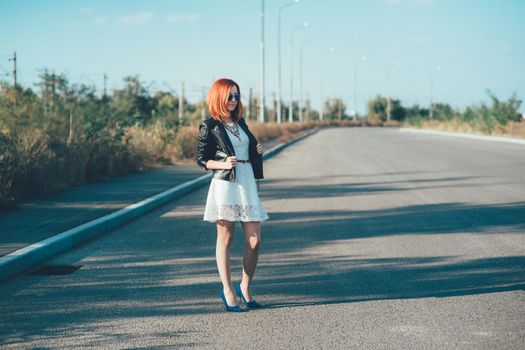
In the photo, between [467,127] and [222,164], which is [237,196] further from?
[467,127]

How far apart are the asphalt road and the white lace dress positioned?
0.76 metres

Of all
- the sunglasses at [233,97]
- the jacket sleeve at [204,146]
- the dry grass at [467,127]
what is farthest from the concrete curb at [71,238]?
the dry grass at [467,127]

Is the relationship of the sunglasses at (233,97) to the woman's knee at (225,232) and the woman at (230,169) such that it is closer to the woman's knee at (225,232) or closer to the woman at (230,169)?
the woman at (230,169)

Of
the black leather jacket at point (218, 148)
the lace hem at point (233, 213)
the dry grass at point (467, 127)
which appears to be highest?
the dry grass at point (467, 127)

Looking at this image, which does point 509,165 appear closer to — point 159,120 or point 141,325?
point 159,120

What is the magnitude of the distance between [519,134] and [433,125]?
26.2 m

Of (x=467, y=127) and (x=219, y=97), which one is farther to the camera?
(x=467, y=127)

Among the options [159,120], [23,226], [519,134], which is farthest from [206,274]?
[519,134]

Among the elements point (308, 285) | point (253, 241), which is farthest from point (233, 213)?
point (308, 285)

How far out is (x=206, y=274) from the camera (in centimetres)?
665

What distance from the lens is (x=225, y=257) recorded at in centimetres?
543

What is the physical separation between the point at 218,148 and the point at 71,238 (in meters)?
3.44

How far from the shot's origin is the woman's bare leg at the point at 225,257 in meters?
5.36

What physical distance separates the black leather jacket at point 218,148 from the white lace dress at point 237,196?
48mm
